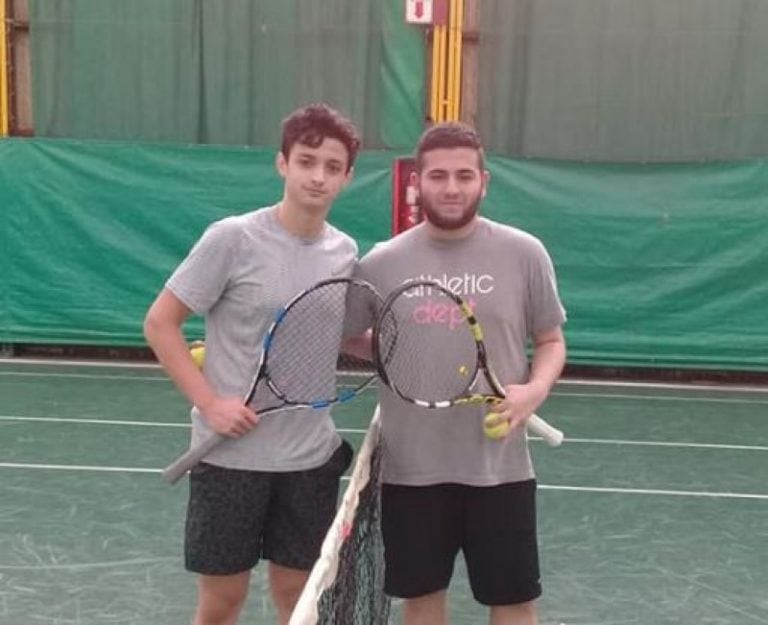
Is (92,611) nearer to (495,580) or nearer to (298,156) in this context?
(495,580)

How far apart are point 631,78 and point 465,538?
6.92 meters

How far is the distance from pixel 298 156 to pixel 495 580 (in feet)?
4.07

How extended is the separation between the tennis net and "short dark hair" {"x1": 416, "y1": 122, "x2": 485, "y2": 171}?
0.79 m

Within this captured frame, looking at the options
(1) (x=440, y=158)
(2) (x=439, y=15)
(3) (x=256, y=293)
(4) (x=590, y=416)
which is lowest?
(4) (x=590, y=416)

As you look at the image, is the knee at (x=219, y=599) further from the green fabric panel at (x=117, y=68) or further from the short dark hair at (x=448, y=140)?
the green fabric panel at (x=117, y=68)

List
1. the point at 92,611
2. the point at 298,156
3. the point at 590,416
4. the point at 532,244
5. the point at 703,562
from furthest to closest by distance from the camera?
the point at 590,416 < the point at 703,562 < the point at 92,611 < the point at 532,244 < the point at 298,156

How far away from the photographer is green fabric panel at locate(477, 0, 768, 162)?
8922mm

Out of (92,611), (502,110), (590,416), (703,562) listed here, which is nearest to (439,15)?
(502,110)

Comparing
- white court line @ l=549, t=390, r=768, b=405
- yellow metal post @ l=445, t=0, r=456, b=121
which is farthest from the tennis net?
yellow metal post @ l=445, t=0, r=456, b=121

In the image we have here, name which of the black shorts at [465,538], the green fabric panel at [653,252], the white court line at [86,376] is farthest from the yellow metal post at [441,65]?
the black shorts at [465,538]

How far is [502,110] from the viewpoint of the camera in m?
9.19

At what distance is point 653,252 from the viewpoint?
883 cm

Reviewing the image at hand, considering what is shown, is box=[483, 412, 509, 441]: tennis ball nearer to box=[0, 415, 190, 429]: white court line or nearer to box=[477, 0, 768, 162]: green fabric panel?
box=[0, 415, 190, 429]: white court line

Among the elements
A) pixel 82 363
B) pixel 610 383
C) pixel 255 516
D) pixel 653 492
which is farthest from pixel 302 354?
pixel 82 363
